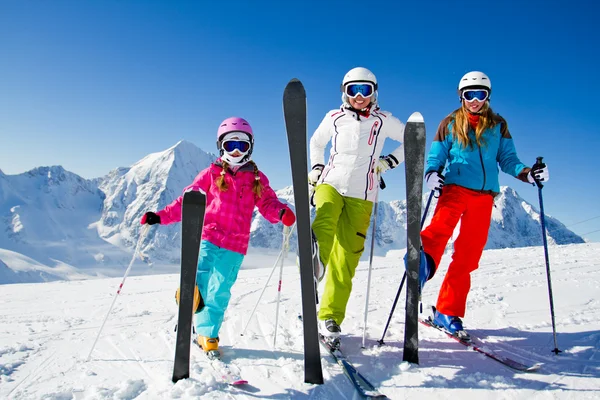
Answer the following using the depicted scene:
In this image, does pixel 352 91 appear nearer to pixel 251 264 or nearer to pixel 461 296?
pixel 461 296

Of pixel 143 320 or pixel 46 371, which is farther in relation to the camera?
pixel 143 320

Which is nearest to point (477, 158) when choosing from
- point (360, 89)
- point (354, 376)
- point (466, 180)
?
point (466, 180)

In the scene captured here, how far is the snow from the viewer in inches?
95.0

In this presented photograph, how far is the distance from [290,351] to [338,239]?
1.04 m

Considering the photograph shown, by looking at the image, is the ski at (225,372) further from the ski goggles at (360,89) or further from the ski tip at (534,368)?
the ski goggles at (360,89)

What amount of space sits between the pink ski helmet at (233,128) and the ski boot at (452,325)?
239 cm

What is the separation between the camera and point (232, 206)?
131 inches

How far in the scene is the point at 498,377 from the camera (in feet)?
8.40

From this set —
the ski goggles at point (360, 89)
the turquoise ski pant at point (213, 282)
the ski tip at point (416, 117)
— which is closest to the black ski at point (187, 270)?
the turquoise ski pant at point (213, 282)

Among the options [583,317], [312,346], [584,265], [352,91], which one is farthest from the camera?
[584,265]

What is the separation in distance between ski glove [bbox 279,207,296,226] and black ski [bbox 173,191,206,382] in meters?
0.78

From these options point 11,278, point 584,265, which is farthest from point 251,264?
point 584,265

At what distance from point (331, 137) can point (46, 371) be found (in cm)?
299

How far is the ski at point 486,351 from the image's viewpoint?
2.71 metres
